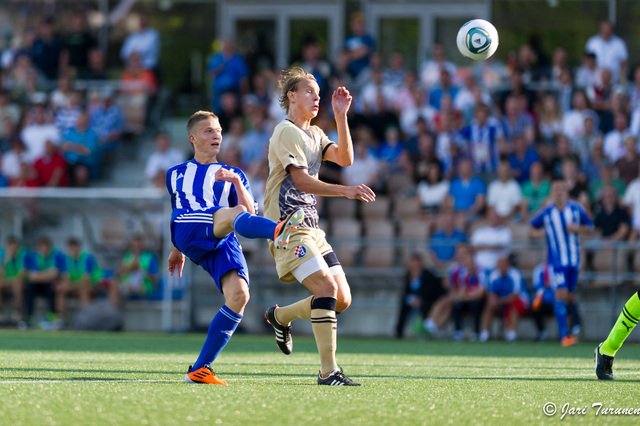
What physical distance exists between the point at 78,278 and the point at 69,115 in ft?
12.0

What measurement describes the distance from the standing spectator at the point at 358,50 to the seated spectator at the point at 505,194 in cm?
411

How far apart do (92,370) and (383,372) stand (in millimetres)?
2238

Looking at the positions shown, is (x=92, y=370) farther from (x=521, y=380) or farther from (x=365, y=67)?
(x=365, y=67)

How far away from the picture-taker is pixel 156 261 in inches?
604

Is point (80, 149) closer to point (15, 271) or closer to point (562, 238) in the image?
point (15, 271)

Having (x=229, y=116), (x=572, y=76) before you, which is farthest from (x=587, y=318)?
(x=229, y=116)

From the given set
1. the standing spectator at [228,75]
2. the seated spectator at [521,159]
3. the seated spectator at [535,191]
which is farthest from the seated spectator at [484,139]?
the standing spectator at [228,75]

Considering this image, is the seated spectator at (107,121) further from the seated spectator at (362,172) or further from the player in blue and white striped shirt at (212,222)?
the player in blue and white striped shirt at (212,222)

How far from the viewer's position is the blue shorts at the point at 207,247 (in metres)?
6.21

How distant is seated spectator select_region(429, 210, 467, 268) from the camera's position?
48.8ft

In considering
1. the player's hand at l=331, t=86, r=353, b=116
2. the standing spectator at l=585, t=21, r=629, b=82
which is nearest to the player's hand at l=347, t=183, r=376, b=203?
the player's hand at l=331, t=86, r=353, b=116

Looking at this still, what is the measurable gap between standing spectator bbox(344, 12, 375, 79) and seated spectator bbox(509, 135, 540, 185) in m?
3.83

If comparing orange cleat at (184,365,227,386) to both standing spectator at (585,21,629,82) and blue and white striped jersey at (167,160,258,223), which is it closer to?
blue and white striped jersey at (167,160,258,223)

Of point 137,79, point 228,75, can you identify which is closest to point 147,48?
point 137,79
